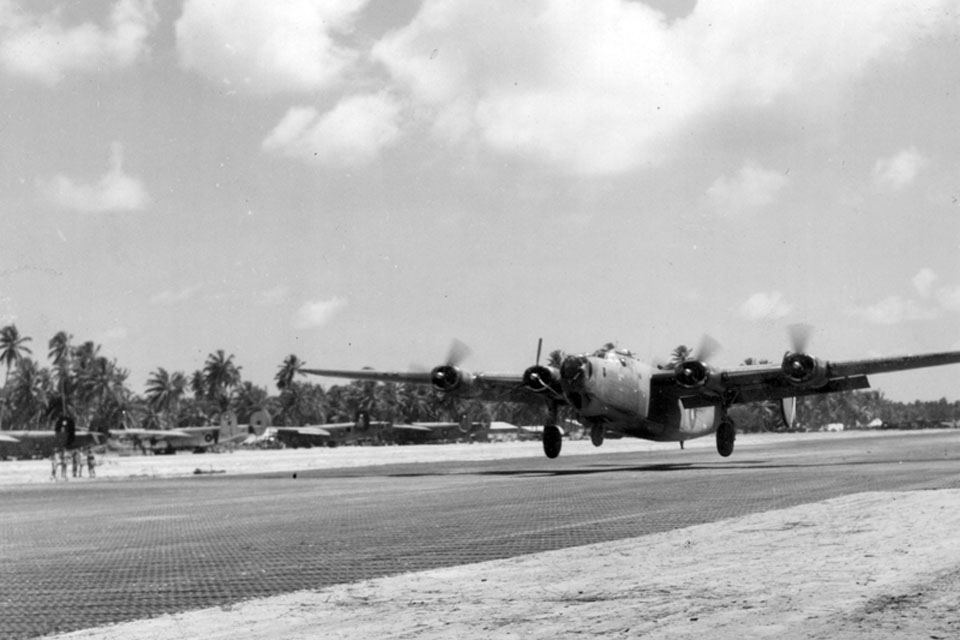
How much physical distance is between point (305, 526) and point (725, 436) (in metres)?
30.2

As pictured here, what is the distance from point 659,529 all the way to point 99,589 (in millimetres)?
8809

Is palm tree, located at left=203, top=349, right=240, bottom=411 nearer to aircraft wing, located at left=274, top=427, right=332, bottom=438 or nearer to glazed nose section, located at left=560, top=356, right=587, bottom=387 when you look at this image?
aircraft wing, located at left=274, top=427, right=332, bottom=438

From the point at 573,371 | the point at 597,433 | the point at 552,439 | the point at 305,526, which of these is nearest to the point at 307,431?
the point at 552,439

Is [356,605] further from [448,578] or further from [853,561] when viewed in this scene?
[853,561]

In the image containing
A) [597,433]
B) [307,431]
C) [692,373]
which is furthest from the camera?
[307,431]

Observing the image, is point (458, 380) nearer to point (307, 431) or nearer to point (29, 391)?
point (307, 431)

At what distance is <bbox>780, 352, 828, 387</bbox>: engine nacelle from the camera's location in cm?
3997

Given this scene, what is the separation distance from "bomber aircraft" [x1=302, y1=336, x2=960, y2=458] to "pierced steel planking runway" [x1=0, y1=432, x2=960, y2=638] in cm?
472

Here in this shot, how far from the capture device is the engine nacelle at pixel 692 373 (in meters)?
40.8

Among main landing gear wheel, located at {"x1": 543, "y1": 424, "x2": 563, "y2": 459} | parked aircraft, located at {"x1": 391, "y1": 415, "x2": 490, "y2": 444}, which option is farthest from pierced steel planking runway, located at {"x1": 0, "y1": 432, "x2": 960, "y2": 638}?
parked aircraft, located at {"x1": 391, "y1": 415, "x2": 490, "y2": 444}

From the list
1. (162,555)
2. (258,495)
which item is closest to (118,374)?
(258,495)

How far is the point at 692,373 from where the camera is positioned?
134 feet

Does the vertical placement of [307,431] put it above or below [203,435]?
above

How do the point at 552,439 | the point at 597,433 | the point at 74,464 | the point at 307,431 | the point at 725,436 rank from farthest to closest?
the point at 307,431 < the point at 74,464 < the point at 725,436 < the point at 552,439 < the point at 597,433
